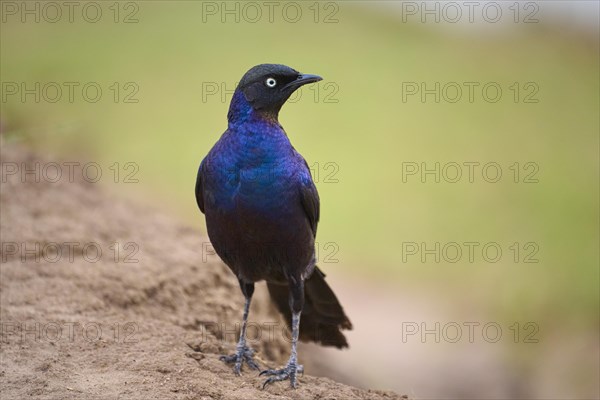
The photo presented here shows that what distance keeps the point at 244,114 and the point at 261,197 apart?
604mm

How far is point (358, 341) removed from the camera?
9.49 metres

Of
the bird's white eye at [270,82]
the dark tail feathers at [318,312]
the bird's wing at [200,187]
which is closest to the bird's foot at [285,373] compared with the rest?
the dark tail feathers at [318,312]

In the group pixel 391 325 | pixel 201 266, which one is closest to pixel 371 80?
pixel 391 325

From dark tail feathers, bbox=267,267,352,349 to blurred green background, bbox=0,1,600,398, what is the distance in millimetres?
3903

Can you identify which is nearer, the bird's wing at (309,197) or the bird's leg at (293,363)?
the bird's leg at (293,363)

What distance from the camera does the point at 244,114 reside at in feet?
15.5

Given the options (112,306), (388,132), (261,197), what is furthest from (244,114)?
(388,132)

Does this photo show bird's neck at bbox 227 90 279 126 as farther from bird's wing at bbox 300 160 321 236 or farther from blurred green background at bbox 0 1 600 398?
blurred green background at bbox 0 1 600 398

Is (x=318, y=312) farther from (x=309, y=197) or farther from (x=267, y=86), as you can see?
(x=267, y=86)

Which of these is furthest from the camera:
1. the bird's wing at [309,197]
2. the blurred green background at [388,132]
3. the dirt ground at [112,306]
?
the blurred green background at [388,132]

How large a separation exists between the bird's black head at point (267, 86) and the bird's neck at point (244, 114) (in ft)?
0.05

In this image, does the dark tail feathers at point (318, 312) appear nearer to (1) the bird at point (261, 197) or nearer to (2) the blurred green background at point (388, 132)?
(1) the bird at point (261, 197)

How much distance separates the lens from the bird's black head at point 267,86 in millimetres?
4734

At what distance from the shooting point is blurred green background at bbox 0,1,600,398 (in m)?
10.6
